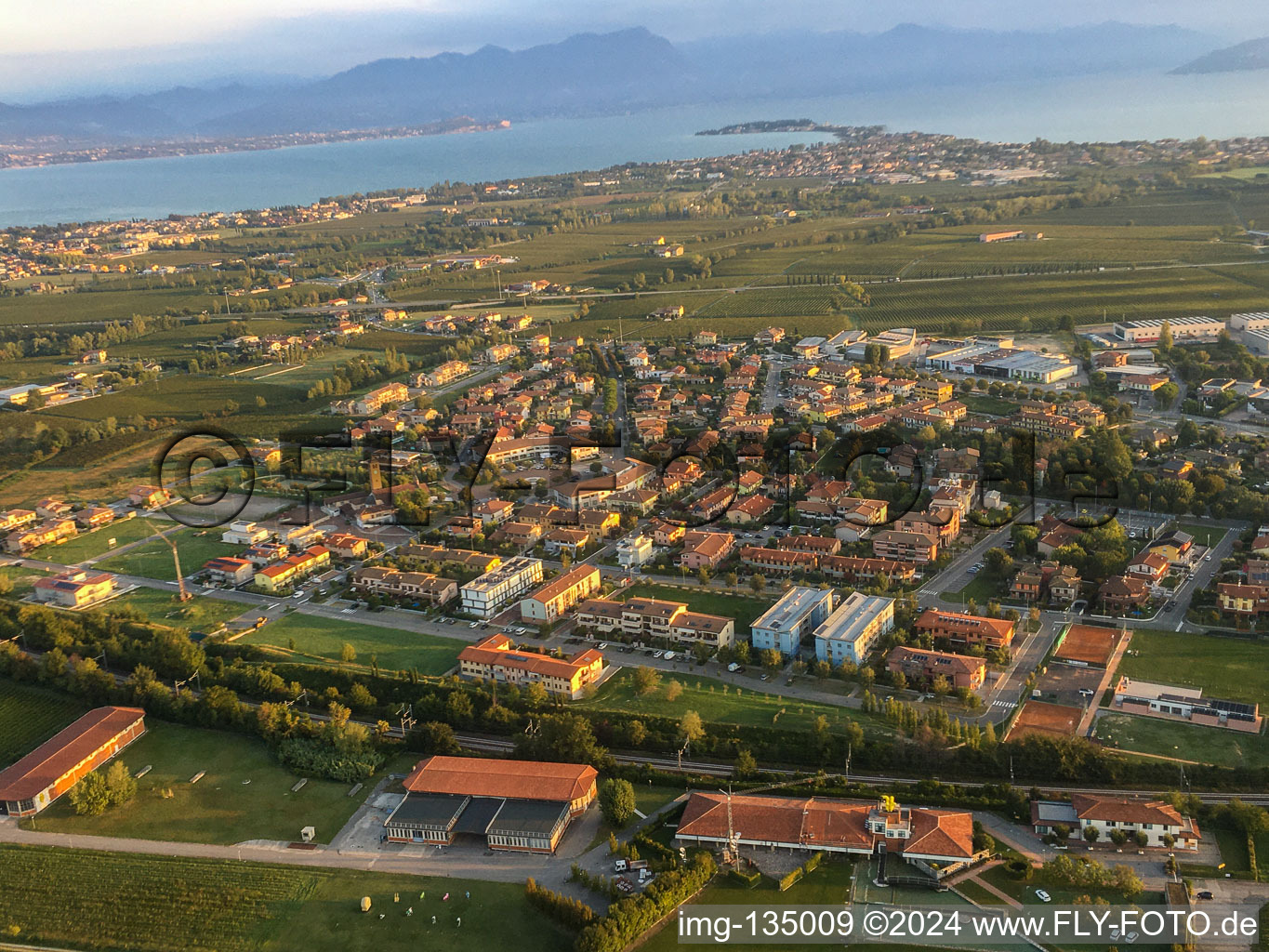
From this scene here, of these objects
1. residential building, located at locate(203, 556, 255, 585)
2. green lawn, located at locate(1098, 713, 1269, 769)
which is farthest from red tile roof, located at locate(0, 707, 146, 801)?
green lawn, located at locate(1098, 713, 1269, 769)

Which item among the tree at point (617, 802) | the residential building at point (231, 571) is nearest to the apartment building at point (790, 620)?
the tree at point (617, 802)

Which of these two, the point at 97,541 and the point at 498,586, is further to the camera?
the point at 97,541

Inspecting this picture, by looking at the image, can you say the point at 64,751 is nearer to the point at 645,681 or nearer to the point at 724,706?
the point at 645,681

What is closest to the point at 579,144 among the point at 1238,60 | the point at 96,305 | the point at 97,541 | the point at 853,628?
the point at 1238,60

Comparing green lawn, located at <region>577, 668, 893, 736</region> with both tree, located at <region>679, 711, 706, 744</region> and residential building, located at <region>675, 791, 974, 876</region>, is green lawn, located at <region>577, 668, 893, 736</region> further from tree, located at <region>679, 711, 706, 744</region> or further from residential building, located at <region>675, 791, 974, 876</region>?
residential building, located at <region>675, 791, 974, 876</region>

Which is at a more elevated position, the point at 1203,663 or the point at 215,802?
the point at 1203,663

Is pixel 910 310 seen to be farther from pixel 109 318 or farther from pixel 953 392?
pixel 109 318

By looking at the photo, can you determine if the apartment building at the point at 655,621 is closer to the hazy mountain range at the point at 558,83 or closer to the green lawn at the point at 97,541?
the green lawn at the point at 97,541
